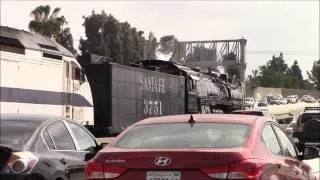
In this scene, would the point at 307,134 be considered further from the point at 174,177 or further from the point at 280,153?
the point at 174,177

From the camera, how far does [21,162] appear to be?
689 cm

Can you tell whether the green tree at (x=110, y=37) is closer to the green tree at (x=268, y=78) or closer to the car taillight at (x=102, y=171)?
the green tree at (x=268, y=78)

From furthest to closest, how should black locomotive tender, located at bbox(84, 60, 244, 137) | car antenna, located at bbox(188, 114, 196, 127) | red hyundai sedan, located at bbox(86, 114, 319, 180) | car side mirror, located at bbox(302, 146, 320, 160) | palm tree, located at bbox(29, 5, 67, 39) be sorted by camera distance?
palm tree, located at bbox(29, 5, 67, 39)
black locomotive tender, located at bbox(84, 60, 244, 137)
car side mirror, located at bbox(302, 146, 320, 160)
car antenna, located at bbox(188, 114, 196, 127)
red hyundai sedan, located at bbox(86, 114, 319, 180)

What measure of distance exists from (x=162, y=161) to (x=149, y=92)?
19216 millimetres

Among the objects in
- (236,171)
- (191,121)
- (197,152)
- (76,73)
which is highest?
(76,73)

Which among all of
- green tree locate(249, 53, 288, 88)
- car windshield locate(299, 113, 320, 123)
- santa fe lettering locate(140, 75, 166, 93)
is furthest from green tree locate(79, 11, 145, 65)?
car windshield locate(299, 113, 320, 123)

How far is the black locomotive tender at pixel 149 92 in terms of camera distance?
2142 cm

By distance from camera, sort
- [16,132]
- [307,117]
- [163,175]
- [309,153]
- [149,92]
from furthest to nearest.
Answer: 1. [149,92]
2. [307,117]
3. [309,153]
4. [16,132]
5. [163,175]

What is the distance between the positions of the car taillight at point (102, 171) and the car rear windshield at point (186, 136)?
46 centimetres

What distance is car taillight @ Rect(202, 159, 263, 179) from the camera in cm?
556

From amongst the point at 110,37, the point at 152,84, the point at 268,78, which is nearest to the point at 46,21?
the point at 110,37

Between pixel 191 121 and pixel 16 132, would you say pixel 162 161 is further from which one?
pixel 16 132

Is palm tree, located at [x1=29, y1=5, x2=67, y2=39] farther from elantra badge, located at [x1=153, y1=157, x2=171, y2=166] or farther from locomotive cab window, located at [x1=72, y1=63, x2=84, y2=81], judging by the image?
elantra badge, located at [x1=153, y1=157, x2=171, y2=166]

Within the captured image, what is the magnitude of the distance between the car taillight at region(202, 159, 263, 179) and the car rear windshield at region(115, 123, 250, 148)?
0.42 meters
